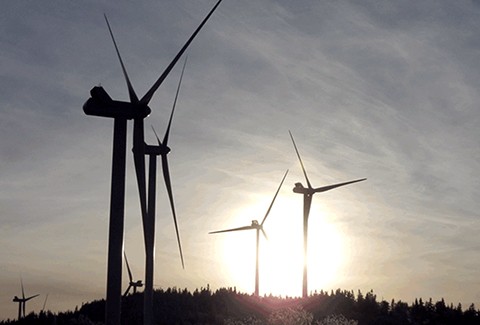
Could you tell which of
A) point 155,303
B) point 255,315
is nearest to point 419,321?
point 255,315

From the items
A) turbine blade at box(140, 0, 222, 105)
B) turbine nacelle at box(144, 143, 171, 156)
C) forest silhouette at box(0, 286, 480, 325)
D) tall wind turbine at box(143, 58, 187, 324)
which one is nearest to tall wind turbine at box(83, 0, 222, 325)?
turbine blade at box(140, 0, 222, 105)

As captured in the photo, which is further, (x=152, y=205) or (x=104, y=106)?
(x=152, y=205)

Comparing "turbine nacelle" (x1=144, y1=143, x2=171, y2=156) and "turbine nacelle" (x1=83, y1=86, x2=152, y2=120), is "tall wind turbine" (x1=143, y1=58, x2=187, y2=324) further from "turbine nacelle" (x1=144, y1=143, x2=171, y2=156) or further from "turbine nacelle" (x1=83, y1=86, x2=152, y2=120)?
"turbine nacelle" (x1=83, y1=86, x2=152, y2=120)

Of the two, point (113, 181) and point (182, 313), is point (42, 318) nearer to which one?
point (182, 313)

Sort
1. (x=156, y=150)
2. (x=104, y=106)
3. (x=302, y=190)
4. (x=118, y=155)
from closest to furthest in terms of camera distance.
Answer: (x=118, y=155)
(x=104, y=106)
(x=156, y=150)
(x=302, y=190)

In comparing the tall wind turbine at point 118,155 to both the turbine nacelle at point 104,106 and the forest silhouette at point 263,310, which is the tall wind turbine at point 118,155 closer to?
the turbine nacelle at point 104,106

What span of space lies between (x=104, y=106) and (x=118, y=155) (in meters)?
4.26

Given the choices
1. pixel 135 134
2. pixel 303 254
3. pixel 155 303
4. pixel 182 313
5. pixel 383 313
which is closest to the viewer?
pixel 135 134

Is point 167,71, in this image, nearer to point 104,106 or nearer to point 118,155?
point 104,106

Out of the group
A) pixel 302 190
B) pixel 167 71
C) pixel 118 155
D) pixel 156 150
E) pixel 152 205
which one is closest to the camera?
pixel 118 155

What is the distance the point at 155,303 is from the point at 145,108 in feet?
250

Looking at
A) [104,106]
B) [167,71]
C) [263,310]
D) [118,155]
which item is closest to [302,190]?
[263,310]

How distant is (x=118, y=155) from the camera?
35.3 m

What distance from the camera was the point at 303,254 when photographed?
7812 cm
